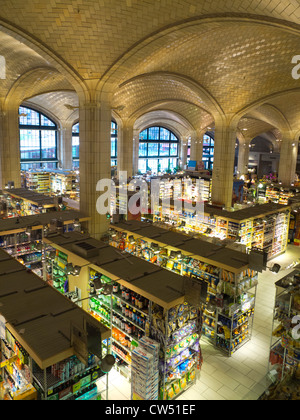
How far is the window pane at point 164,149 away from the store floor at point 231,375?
34731 mm

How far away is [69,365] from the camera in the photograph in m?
4.97

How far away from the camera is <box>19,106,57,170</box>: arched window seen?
98.2ft

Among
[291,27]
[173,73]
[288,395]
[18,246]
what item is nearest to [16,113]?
[173,73]

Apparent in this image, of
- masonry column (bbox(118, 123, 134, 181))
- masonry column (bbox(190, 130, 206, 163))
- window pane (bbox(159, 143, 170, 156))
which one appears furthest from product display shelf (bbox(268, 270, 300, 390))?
window pane (bbox(159, 143, 170, 156))

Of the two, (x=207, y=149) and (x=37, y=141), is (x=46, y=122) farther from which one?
(x=207, y=149)

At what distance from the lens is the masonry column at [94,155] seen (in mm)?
12594

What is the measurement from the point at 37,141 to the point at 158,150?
53.6 ft

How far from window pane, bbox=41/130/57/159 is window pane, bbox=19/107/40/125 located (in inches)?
47.2

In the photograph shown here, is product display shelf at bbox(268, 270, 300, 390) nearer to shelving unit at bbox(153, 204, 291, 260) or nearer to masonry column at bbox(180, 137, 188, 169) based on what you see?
shelving unit at bbox(153, 204, 291, 260)

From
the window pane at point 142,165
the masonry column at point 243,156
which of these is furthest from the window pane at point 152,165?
the masonry column at point 243,156

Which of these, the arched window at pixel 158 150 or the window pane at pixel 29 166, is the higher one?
the arched window at pixel 158 150

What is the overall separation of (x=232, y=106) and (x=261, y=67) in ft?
10.5

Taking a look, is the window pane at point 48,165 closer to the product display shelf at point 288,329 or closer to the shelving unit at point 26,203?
the shelving unit at point 26,203

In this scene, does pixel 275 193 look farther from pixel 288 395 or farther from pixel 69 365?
pixel 69 365
